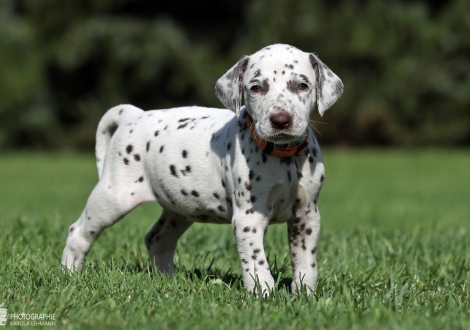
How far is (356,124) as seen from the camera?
2552 centimetres

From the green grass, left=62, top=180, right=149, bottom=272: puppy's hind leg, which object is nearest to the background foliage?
the green grass

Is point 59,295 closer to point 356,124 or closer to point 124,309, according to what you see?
point 124,309

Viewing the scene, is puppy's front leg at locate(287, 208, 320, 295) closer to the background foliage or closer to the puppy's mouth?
the puppy's mouth

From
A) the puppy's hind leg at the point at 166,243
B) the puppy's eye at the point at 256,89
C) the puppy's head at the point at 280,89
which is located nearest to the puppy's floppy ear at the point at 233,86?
the puppy's head at the point at 280,89

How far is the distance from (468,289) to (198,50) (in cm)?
2246

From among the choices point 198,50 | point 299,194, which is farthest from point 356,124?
point 299,194

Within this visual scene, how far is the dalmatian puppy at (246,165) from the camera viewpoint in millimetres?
4707

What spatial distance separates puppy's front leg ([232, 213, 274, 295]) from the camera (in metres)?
4.70

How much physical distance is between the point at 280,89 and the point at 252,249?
1.06 m

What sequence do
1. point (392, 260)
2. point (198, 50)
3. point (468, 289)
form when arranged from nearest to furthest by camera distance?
point (468, 289)
point (392, 260)
point (198, 50)

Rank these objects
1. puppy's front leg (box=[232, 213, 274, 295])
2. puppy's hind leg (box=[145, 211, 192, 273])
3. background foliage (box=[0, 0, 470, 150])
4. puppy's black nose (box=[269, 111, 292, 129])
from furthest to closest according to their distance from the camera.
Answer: background foliage (box=[0, 0, 470, 150]) → puppy's hind leg (box=[145, 211, 192, 273]) → puppy's front leg (box=[232, 213, 274, 295]) → puppy's black nose (box=[269, 111, 292, 129])

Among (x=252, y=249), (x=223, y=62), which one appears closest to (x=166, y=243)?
(x=252, y=249)

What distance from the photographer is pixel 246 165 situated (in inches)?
190

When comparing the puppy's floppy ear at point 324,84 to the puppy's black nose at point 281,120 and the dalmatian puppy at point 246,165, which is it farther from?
the puppy's black nose at point 281,120
